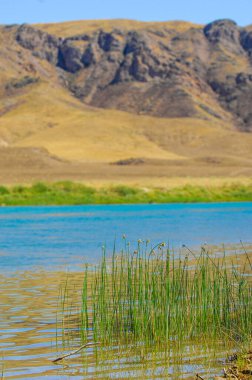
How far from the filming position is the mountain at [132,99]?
121m

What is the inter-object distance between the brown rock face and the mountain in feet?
0.74

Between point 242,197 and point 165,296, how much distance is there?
52508 mm

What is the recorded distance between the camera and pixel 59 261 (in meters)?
22.6

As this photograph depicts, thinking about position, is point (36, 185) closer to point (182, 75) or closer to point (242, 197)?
point (242, 197)

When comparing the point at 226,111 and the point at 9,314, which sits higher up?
the point at 226,111

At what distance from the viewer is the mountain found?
121 meters

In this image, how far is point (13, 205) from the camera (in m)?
58.4

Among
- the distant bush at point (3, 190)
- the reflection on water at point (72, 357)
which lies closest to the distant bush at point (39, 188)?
the distant bush at point (3, 190)

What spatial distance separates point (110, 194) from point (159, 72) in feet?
375

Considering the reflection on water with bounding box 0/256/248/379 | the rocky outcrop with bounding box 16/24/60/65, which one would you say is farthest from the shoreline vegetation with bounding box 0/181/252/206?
the rocky outcrop with bounding box 16/24/60/65

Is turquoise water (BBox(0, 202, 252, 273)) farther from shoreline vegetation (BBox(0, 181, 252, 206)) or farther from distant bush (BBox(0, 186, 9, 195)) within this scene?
distant bush (BBox(0, 186, 9, 195))

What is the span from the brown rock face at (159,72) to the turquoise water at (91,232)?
364 feet

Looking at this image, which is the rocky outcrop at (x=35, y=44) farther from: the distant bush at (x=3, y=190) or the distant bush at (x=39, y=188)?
the distant bush at (x=3, y=190)

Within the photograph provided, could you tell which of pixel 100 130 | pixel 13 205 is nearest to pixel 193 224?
pixel 13 205
